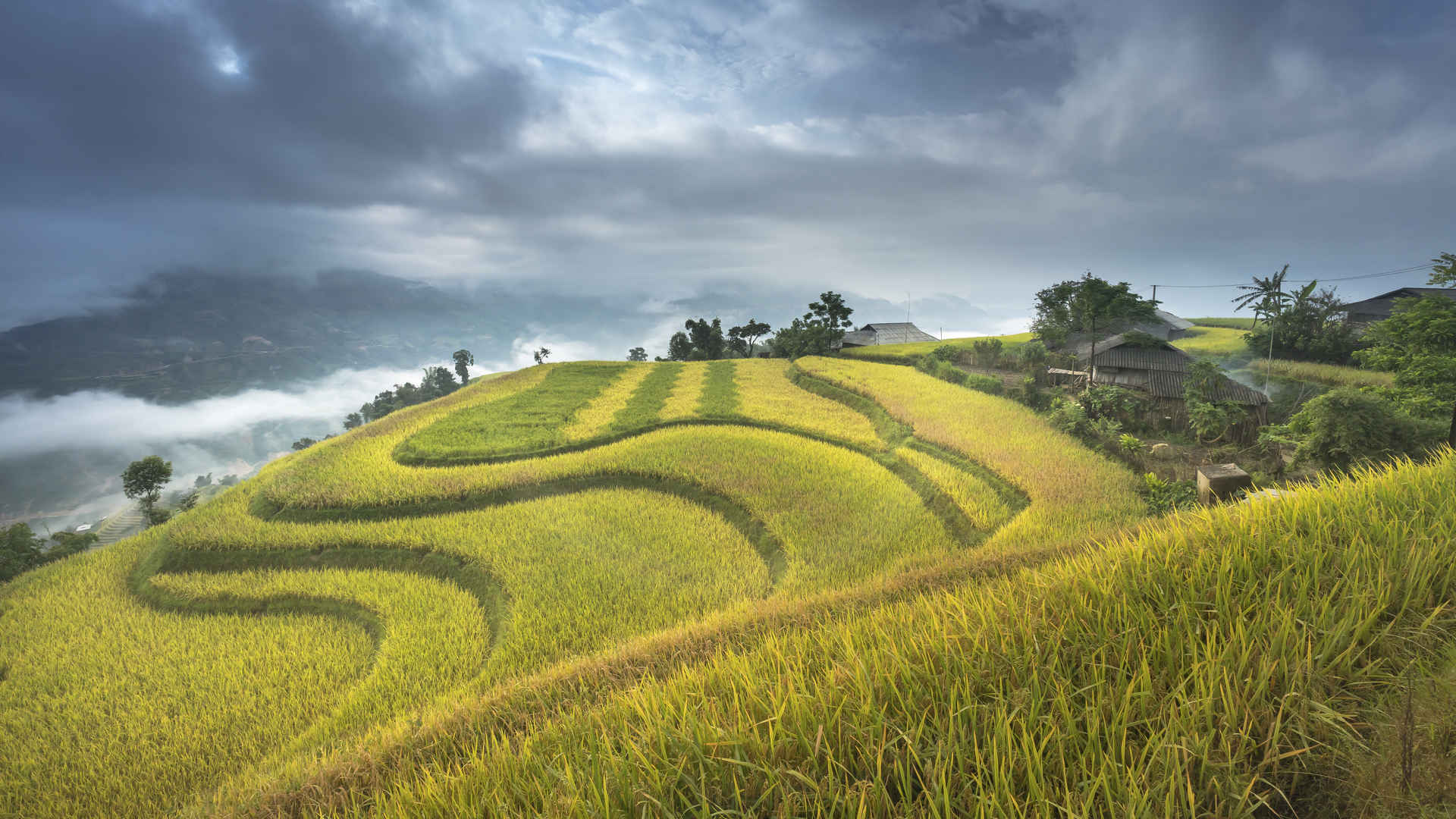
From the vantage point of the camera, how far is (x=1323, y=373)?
41.0ft

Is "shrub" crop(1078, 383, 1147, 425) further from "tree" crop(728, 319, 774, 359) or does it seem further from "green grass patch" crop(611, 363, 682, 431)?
"tree" crop(728, 319, 774, 359)

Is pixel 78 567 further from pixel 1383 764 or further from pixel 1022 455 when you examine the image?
pixel 1022 455

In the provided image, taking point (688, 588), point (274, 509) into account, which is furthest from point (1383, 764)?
point (274, 509)

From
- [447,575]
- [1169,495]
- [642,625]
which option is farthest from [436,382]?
[1169,495]

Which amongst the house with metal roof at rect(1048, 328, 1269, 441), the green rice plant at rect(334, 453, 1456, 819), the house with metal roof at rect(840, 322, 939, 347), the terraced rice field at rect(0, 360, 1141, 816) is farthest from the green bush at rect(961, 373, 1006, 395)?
the house with metal roof at rect(840, 322, 939, 347)

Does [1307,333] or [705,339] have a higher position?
[705,339]

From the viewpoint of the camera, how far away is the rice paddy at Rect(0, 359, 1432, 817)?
199cm

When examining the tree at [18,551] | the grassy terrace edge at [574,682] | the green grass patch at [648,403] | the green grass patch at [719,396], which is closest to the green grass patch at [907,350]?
the green grass patch at [719,396]

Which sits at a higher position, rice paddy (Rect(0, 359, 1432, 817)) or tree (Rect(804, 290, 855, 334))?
tree (Rect(804, 290, 855, 334))

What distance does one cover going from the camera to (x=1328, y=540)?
111 inches

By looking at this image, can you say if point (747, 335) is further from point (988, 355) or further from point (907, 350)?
point (988, 355)

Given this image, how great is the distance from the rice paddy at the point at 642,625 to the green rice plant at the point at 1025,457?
0.08 metres

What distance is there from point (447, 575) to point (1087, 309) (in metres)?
21.2

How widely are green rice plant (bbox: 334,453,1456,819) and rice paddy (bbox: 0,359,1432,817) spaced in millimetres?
26
